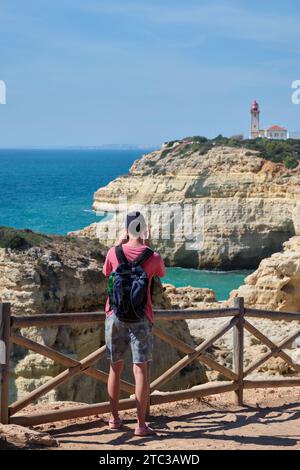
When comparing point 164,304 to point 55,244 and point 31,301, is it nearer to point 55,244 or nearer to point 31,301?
point 55,244

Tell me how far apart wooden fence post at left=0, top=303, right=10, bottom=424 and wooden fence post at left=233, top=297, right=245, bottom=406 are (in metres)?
2.79

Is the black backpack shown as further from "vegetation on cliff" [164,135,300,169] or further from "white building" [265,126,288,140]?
"white building" [265,126,288,140]

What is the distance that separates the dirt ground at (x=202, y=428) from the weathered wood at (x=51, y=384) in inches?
13.0

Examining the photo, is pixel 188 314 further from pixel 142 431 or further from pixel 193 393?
pixel 142 431

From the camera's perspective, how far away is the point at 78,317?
8.05 metres

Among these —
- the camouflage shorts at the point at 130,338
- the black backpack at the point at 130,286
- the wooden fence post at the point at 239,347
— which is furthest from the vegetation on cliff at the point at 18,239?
the black backpack at the point at 130,286

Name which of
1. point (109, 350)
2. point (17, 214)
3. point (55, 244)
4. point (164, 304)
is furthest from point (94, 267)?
point (17, 214)

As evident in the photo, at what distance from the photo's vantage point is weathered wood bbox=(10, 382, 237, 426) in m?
7.73

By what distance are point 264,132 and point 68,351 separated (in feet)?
317

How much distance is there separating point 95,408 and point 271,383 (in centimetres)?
270

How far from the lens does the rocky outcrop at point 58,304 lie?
39.2 feet

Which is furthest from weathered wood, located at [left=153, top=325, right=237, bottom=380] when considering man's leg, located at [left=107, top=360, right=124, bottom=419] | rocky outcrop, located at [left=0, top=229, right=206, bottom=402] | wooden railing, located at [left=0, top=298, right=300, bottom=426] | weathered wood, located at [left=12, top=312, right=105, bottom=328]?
rocky outcrop, located at [left=0, top=229, right=206, bottom=402]

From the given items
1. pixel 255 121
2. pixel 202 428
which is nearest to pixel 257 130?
pixel 255 121

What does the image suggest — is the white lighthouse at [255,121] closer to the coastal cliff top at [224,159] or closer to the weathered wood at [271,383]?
the coastal cliff top at [224,159]
